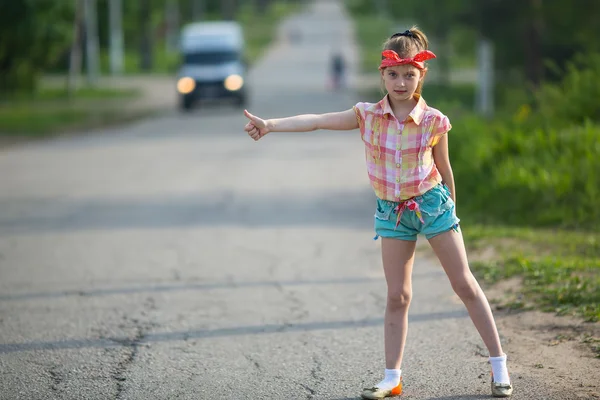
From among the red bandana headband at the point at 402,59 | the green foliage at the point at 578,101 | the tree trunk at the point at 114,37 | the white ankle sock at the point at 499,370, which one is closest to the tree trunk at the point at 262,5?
the tree trunk at the point at 114,37

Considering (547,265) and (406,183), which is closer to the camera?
(406,183)

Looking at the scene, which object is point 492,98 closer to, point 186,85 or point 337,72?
point 186,85

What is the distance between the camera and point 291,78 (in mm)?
58969

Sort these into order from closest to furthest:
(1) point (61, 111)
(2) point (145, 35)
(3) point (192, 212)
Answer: (3) point (192, 212) → (1) point (61, 111) → (2) point (145, 35)

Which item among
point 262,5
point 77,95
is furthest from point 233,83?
point 262,5

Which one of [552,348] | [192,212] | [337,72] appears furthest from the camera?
[337,72]

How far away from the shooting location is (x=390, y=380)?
5.17 meters

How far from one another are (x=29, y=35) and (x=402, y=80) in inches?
1208

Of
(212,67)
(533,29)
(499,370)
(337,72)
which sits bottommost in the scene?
(337,72)

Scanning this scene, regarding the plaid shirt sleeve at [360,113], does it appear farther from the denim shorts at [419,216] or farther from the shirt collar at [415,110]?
the denim shorts at [419,216]

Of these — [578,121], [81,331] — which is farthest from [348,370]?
[578,121]

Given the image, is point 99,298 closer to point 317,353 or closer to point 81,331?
point 81,331

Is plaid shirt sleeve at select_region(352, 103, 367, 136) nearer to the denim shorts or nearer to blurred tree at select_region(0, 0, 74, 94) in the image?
the denim shorts

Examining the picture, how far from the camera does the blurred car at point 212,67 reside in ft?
116
